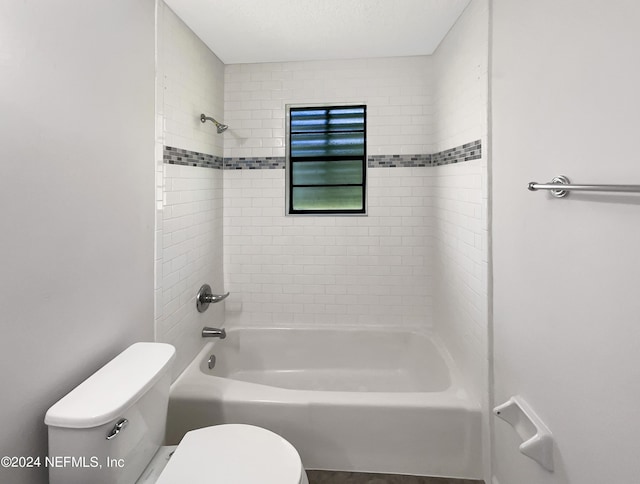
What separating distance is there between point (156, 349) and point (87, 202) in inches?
25.1

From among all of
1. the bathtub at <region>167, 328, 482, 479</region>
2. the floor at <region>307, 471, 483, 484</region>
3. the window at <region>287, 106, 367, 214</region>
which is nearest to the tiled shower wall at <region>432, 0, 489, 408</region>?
the bathtub at <region>167, 328, 482, 479</region>

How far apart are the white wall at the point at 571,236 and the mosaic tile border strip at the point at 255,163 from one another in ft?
5.48

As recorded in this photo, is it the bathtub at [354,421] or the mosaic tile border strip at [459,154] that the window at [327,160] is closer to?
the mosaic tile border strip at [459,154]

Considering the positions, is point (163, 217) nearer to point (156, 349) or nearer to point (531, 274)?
point (156, 349)

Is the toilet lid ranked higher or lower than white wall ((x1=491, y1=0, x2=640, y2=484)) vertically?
lower

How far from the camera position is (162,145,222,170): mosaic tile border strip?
6.30 feet

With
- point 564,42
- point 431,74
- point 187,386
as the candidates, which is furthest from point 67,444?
point 431,74

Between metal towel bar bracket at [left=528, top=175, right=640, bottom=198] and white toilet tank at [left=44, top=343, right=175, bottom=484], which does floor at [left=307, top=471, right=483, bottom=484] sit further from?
metal towel bar bracket at [left=528, top=175, right=640, bottom=198]

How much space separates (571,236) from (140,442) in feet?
5.24

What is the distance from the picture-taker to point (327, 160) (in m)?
2.92

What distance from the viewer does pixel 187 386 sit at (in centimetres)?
195

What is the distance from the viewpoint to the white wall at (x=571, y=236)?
89 cm

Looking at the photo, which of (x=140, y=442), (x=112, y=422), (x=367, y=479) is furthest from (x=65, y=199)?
(x=367, y=479)

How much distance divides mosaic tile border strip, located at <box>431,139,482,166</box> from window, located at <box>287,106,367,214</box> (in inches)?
22.1
